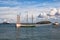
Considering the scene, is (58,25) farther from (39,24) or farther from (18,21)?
(18,21)

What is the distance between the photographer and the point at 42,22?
122m

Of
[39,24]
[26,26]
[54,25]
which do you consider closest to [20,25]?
[26,26]

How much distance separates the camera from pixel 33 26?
113 meters

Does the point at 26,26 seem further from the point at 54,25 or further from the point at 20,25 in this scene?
the point at 54,25

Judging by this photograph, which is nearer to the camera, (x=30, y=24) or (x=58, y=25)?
(x=30, y=24)

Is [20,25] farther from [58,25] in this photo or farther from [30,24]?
[58,25]

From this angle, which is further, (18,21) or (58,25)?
(58,25)

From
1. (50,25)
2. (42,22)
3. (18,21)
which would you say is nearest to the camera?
(18,21)

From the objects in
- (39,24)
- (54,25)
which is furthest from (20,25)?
(54,25)

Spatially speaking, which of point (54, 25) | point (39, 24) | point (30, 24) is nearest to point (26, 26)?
point (30, 24)

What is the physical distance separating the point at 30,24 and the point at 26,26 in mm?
2547

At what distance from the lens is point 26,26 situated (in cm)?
11306

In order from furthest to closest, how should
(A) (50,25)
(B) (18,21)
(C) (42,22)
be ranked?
(A) (50,25)
(C) (42,22)
(B) (18,21)

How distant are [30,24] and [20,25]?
18.0 ft
